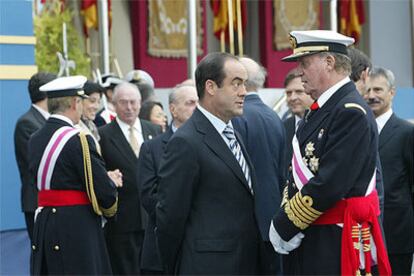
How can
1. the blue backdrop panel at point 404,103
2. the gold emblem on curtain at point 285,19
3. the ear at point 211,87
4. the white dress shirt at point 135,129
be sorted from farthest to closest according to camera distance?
the gold emblem on curtain at point 285,19 < the blue backdrop panel at point 404,103 < the white dress shirt at point 135,129 < the ear at point 211,87

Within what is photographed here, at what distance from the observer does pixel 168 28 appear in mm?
13781

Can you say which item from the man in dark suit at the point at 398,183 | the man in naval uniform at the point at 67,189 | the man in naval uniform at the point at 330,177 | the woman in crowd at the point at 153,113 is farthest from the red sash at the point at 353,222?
the woman in crowd at the point at 153,113

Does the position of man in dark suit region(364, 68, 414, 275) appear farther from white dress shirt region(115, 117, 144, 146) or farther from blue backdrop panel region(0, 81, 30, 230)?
blue backdrop panel region(0, 81, 30, 230)

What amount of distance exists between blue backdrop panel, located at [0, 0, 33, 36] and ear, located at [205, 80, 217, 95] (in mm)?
4791

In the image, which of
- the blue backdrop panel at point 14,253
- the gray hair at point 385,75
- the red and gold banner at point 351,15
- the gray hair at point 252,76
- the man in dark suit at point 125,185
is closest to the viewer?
the gray hair at point 252,76

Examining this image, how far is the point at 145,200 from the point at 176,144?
152 cm

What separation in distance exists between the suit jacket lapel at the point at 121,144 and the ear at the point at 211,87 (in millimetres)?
2284

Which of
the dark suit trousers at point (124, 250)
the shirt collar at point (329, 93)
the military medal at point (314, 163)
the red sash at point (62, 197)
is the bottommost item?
the dark suit trousers at point (124, 250)

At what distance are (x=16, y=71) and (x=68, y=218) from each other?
3.79 m

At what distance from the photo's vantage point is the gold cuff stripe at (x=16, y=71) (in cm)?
859

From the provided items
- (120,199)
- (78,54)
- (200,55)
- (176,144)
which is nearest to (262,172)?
(176,144)

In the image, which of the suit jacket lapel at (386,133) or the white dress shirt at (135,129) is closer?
the suit jacket lapel at (386,133)

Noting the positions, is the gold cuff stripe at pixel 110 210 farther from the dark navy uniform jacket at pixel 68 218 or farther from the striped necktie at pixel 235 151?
the striped necktie at pixel 235 151

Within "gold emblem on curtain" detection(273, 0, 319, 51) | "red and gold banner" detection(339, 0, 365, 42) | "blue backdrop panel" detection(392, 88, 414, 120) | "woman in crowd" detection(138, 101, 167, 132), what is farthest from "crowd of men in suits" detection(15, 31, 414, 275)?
"red and gold banner" detection(339, 0, 365, 42)
